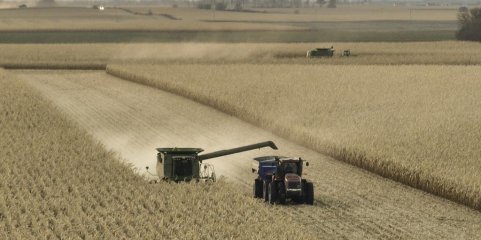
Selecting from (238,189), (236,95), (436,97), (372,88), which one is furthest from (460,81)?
(238,189)

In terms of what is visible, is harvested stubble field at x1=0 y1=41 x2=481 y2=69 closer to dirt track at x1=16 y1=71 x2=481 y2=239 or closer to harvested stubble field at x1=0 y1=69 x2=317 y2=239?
dirt track at x1=16 y1=71 x2=481 y2=239

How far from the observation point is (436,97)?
40.5 metres

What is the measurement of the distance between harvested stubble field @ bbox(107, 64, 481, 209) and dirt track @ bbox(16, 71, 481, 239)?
1.48ft

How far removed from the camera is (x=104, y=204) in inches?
698

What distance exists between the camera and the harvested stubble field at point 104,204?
50.8 ft

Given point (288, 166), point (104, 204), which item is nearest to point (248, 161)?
point (288, 166)

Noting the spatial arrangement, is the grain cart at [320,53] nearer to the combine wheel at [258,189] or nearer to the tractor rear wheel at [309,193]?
the combine wheel at [258,189]

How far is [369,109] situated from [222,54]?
52579 mm

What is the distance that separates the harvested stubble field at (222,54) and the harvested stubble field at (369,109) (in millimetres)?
10044

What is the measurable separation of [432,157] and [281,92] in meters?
21.1

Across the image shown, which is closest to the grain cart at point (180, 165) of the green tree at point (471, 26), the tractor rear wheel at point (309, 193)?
the tractor rear wheel at point (309, 193)

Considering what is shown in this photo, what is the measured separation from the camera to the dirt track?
695 inches

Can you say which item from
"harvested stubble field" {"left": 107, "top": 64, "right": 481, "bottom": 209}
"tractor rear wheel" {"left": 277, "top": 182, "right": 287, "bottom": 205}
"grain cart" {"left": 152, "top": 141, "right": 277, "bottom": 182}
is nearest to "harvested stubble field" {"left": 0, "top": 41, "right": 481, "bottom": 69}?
"harvested stubble field" {"left": 107, "top": 64, "right": 481, "bottom": 209}

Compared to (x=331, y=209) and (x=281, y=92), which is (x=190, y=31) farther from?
(x=331, y=209)
